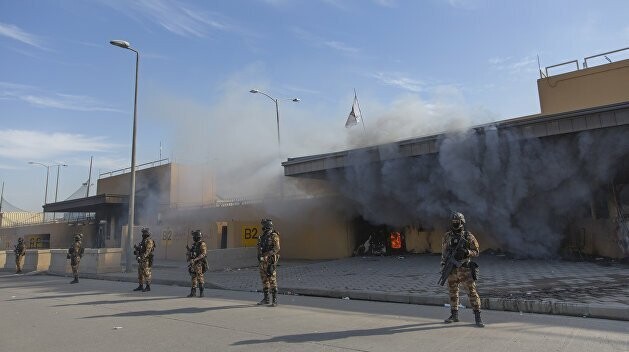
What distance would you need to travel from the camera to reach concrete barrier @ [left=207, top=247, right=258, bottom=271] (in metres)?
16.6

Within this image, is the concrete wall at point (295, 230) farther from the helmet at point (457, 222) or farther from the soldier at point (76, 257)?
the helmet at point (457, 222)

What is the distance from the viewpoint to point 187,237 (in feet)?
74.6

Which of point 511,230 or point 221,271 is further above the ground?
point 511,230

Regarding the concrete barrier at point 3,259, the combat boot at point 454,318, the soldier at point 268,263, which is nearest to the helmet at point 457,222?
the combat boot at point 454,318

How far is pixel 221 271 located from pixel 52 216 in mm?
47836

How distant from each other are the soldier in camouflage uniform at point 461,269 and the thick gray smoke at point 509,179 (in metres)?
8.57

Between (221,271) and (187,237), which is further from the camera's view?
(187,237)

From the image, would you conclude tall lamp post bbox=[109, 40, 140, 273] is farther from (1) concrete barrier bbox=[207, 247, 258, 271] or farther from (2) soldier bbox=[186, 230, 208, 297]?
(2) soldier bbox=[186, 230, 208, 297]

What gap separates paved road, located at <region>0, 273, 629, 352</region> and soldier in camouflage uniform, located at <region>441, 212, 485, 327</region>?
28cm

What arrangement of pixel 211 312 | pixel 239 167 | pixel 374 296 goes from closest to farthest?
pixel 211 312 < pixel 374 296 < pixel 239 167

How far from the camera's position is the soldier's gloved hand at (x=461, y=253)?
6.40 meters

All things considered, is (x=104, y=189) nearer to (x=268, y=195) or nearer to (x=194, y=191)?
(x=194, y=191)

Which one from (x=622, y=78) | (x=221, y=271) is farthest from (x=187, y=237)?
(x=622, y=78)

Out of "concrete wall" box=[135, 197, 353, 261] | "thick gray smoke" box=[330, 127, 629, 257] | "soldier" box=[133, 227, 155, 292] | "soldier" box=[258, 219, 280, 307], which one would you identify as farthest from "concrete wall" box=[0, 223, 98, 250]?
"soldier" box=[258, 219, 280, 307]
